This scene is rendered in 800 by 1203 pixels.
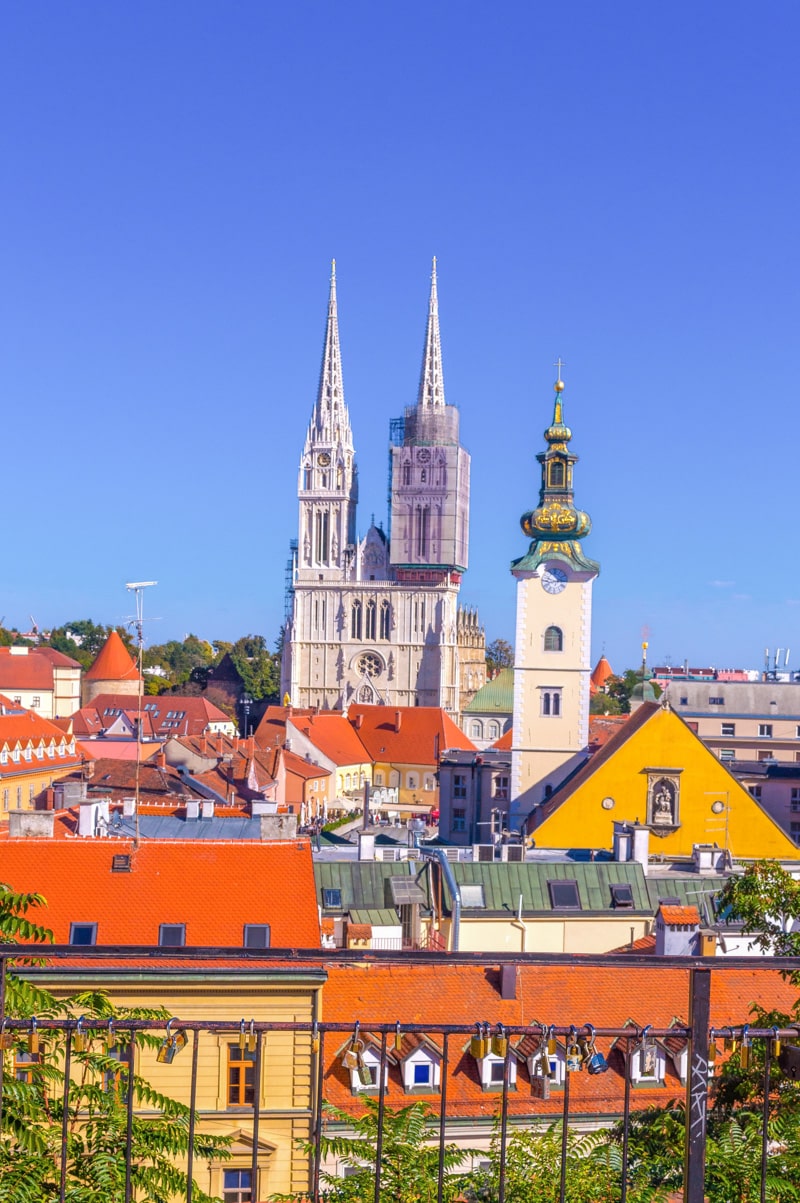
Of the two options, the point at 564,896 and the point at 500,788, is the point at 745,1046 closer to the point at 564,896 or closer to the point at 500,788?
the point at 564,896

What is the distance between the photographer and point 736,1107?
816 centimetres

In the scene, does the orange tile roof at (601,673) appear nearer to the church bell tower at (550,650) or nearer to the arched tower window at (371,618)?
the arched tower window at (371,618)

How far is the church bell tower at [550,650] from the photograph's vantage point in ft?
132

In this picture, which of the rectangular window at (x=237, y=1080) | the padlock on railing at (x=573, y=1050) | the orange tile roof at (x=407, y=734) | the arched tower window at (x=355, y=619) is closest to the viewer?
the padlock on railing at (x=573, y=1050)

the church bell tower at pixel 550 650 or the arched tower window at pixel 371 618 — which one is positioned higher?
the arched tower window at pixel 371 618

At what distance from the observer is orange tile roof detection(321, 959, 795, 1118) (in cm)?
1482

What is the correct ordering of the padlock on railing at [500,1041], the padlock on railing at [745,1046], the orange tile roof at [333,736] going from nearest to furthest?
the padlock on railing at [745,1046], the padlock on railing at [500,1041], the orange tile roof at [333,736]

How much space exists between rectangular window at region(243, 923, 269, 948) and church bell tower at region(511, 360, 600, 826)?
23.3 meters

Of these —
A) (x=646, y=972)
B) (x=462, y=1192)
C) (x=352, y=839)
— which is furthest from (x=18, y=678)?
(x=462, y=1192)

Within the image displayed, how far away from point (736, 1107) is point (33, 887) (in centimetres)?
1165

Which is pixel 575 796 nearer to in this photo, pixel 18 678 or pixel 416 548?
pixel 18 678

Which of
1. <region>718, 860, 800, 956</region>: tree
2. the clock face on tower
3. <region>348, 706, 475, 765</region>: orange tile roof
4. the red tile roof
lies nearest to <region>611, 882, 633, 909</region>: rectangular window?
<region>718, 860, 800, 956</region>: tree

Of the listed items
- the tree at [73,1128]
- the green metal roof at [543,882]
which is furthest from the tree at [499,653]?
the tree at [73,1128]

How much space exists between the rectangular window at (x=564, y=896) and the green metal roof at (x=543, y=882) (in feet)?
0.23
